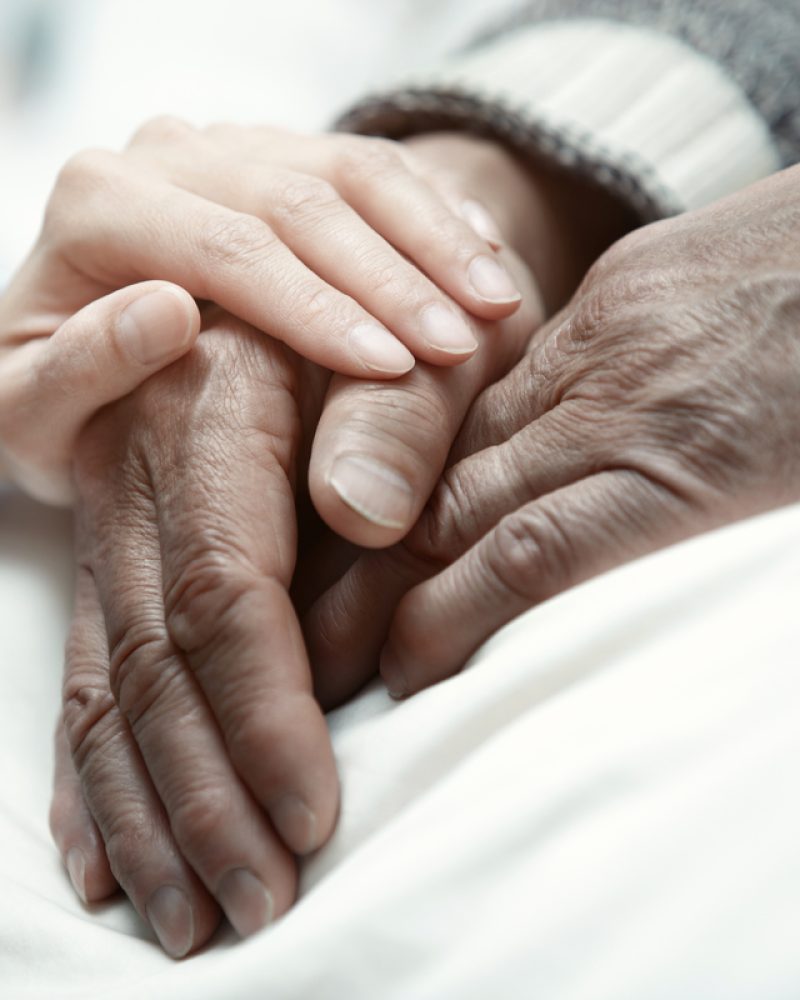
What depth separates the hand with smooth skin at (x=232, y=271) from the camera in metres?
0.56

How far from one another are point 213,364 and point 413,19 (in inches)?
39.8

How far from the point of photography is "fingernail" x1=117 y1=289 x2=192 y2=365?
0.56 meters

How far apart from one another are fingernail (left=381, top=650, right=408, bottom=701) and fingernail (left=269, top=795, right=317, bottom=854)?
0.08m

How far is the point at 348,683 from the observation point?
54cm

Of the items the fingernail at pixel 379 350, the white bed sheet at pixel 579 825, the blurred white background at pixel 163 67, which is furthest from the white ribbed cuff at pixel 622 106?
the white bed sheet at pixel 579 825

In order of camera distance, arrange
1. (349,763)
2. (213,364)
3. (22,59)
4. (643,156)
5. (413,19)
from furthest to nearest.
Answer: (413,19) < (22,59) < (643,156) < (213,364) < (349,763)

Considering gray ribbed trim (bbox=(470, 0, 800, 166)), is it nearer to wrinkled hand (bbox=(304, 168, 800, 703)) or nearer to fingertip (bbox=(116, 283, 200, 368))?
wrinkled hand (bbox=(304, 168, 800, 703))

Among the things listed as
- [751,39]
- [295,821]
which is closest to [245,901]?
[295,821]

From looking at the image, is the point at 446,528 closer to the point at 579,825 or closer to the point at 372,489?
the point at 372,489

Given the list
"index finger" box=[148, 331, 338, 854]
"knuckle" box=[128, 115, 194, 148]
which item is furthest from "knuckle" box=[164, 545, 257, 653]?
"knuckle" box=[128, 115, 194, 148]

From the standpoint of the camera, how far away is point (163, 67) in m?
1.19

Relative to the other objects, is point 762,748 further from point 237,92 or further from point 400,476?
point 237,92

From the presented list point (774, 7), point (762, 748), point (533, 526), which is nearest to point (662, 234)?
point (533, 526)

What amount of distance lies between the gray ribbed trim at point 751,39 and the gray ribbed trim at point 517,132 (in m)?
0.16
